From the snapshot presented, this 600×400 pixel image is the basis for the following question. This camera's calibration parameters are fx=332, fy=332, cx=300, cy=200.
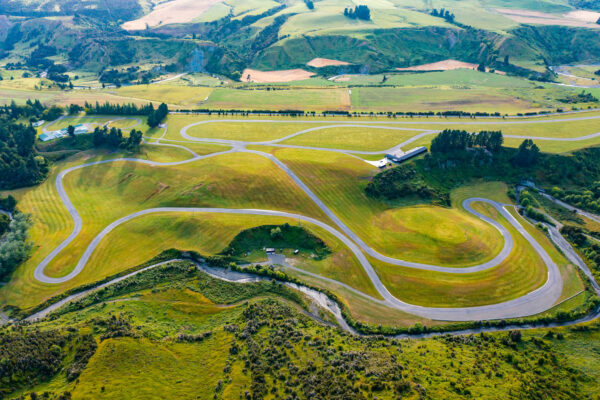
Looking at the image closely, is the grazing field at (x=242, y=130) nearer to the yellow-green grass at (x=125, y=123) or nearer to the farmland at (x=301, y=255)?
the farmland at (x=301, y=255)

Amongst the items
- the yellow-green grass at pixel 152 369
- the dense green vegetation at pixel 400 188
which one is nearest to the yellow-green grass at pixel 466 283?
the dense green vegetation at pixel 400 188

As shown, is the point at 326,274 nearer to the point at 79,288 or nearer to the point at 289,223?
the point at 289,223

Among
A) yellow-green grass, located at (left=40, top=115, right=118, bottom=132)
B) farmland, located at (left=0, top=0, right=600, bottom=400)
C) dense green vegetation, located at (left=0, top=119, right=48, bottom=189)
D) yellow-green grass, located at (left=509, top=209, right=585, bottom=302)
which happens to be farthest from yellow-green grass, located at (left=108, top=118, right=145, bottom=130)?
yellow-green grass, located at (left=509, top=209, right=585, bottom=302)

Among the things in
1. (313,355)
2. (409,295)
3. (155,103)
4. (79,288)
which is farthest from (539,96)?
(79,288)

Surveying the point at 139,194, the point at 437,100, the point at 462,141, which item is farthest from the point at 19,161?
the point at 437,100

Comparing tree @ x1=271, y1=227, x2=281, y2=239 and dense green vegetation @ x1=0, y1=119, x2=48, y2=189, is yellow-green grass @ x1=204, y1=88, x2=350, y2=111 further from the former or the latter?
tree @ x1=271, y1=227, x2=281, y2=239

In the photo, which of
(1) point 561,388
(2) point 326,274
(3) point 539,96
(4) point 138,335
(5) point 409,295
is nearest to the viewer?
(1) point 561,388
